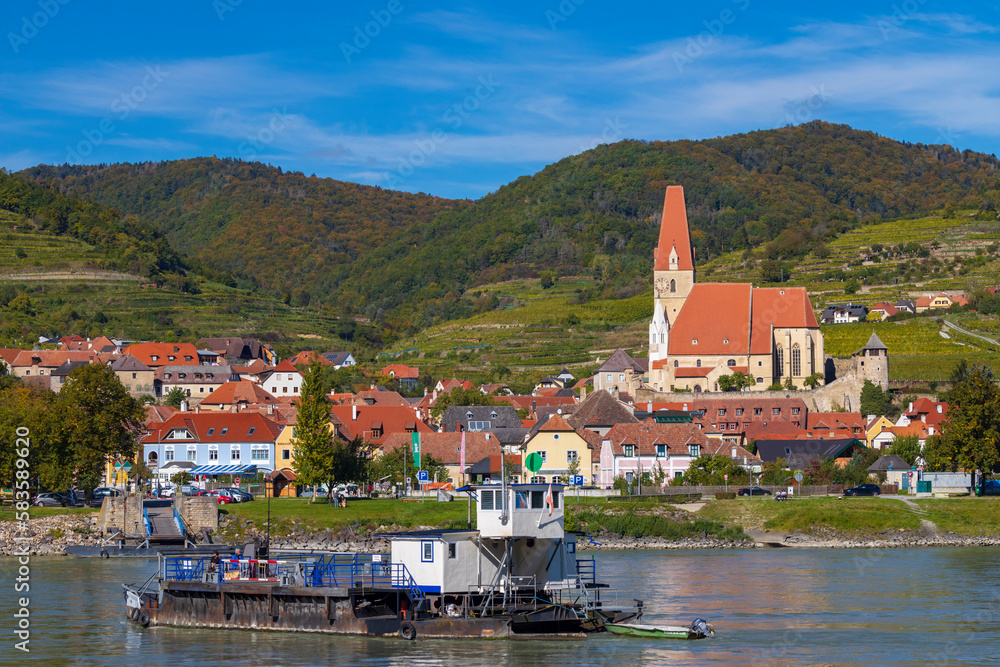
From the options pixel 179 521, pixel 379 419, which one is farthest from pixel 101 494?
pixel 379 419

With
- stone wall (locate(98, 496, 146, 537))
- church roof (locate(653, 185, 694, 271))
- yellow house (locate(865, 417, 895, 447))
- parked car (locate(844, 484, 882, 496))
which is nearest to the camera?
stone wall (locate(98, 496, 146, 537))

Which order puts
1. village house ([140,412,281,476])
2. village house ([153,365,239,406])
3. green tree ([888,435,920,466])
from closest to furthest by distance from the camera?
green tree ([888,435,920,466]), village house ([140,412,281,476]), village house ([153,365,239,406])

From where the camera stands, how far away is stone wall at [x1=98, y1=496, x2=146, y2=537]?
54.5 metres

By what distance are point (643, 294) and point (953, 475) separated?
107 m

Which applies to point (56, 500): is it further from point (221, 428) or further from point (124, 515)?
point (221, 428)

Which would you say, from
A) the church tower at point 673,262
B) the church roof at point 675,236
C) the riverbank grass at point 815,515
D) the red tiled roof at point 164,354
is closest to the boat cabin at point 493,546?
the riverbank grass at point 815,515

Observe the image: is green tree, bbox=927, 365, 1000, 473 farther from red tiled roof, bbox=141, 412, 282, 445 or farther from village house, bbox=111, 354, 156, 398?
village house, bbox=111, 354, 156, 398

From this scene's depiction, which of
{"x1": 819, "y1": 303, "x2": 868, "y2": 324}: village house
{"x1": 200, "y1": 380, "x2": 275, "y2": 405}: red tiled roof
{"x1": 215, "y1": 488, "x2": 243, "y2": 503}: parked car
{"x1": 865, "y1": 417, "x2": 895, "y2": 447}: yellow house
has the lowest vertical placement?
{"x1": 215, "y1": 488, "x2": 243, "y2": 503}: parked car

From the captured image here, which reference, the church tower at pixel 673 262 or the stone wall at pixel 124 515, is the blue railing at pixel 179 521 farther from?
the church tower at pixel 673 262

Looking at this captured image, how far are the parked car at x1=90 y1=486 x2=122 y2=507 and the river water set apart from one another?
15.6 m

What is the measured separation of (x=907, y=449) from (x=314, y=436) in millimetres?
36083

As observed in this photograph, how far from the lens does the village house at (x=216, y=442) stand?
74.5 meters

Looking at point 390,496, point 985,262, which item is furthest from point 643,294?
point 390,496

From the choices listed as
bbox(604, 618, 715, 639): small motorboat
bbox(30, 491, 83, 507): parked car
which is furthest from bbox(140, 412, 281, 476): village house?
bbox(604, 618, 715, 639): small motorboat
